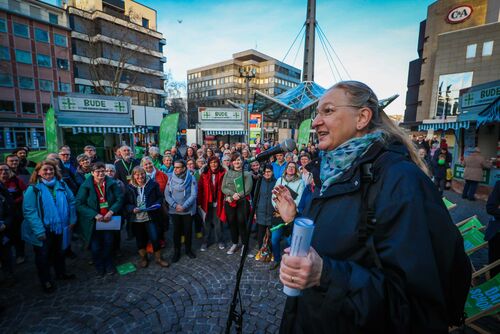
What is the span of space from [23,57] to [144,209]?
139 ft

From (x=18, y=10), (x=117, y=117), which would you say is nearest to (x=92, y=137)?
(x=117, y=117)

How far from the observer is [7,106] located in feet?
101

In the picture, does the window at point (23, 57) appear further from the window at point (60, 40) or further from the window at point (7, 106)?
the window at point (7, 106)

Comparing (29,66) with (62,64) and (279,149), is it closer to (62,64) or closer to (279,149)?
(62,64)

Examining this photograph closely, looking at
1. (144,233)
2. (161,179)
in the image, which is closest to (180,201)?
(144,233)

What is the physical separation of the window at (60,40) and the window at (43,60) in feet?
9.34

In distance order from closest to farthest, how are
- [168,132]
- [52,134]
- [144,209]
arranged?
1. [144,209]
2. [52,134]
3. [168,132]

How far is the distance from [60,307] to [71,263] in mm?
Answer: 1578

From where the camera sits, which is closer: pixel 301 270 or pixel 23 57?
pixel 301 270

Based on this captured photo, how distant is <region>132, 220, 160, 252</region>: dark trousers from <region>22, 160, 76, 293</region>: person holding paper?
1131 millimetres

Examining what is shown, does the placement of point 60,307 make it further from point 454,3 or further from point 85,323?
point 454,3

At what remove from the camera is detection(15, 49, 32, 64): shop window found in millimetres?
31359

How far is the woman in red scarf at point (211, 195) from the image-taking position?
562 cm

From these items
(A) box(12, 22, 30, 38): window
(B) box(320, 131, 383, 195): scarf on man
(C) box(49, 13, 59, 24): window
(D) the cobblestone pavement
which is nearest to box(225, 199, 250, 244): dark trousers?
(D) the cobblestone pavement
